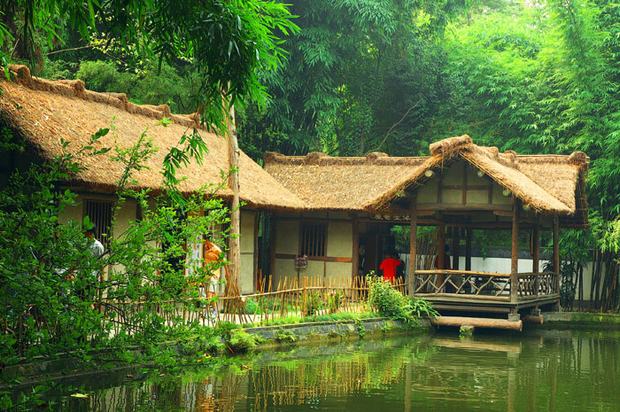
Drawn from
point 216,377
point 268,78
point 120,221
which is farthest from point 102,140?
point 268,78

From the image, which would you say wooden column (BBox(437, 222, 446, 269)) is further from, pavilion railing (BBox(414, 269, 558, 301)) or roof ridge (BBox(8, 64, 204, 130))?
roof ridge (BBox(8, 64, 204, 130))

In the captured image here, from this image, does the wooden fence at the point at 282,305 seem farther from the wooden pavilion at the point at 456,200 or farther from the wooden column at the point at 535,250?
the wooden column at the point at 535,250

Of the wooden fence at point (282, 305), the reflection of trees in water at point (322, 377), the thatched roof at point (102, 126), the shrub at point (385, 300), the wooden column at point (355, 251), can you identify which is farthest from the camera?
the wooden column at point (355, 251)

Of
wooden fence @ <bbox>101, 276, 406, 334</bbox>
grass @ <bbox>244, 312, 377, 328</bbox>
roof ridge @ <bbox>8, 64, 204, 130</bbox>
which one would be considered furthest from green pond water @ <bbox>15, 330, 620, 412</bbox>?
roof ridge @ <bbox>8, 64, 204, 130</bbox>

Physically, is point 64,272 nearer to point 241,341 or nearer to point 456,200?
point 241,341

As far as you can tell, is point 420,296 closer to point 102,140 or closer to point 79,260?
point 102,140

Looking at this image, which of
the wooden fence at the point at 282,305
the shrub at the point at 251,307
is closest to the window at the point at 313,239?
the wooden fence at the point at 282,305

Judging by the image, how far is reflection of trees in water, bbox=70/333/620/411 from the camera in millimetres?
11547

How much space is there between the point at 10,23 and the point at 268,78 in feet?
37.9

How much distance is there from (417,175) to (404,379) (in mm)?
7440

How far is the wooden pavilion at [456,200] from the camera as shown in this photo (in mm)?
20500

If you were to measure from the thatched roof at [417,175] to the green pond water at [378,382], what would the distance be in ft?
12.5

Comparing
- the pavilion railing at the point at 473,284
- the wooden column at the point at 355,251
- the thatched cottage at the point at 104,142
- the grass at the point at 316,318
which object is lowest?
the grass at the point at 316,318

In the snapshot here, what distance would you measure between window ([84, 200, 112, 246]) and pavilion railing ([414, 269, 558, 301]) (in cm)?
768
